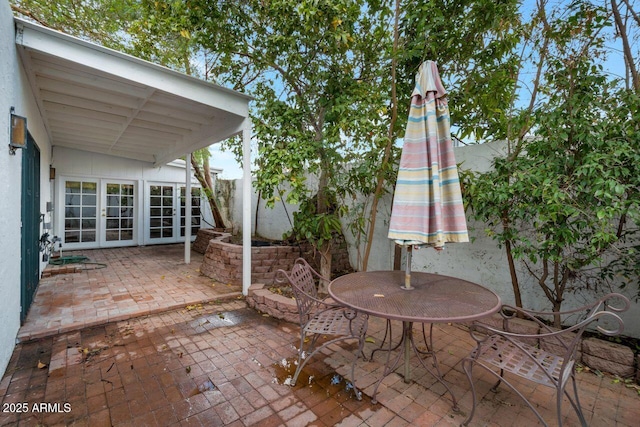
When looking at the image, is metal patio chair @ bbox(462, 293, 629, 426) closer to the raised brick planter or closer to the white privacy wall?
the white privacy wall

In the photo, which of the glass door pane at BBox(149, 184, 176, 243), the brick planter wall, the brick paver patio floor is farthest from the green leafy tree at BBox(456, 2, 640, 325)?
the glass door pane at BBox(149, 184, 176, 243)

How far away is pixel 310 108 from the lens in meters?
4.42

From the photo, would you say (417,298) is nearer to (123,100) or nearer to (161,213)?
(123,100)

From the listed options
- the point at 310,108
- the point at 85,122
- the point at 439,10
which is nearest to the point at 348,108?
the point at 310,108

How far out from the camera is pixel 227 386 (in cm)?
234

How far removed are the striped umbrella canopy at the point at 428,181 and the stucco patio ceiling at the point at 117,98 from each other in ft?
9.45

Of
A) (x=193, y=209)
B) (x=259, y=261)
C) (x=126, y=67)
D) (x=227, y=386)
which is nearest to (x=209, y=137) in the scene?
(x=126, y=67)

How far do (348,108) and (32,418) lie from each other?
4042 mm

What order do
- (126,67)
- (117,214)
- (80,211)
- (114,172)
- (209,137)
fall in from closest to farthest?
(126,67), (209,137), (80,211), (114,172), (117,214)

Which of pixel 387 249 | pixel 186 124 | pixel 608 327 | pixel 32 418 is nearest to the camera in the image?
pixel 32 418

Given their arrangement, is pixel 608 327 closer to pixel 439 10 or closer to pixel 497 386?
pixel 497 386

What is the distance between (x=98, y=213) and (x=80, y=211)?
0.40 meters

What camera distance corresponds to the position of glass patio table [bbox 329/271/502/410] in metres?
1.92

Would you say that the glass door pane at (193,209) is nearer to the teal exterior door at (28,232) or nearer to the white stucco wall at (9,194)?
the teal exterior door at (28,232)
